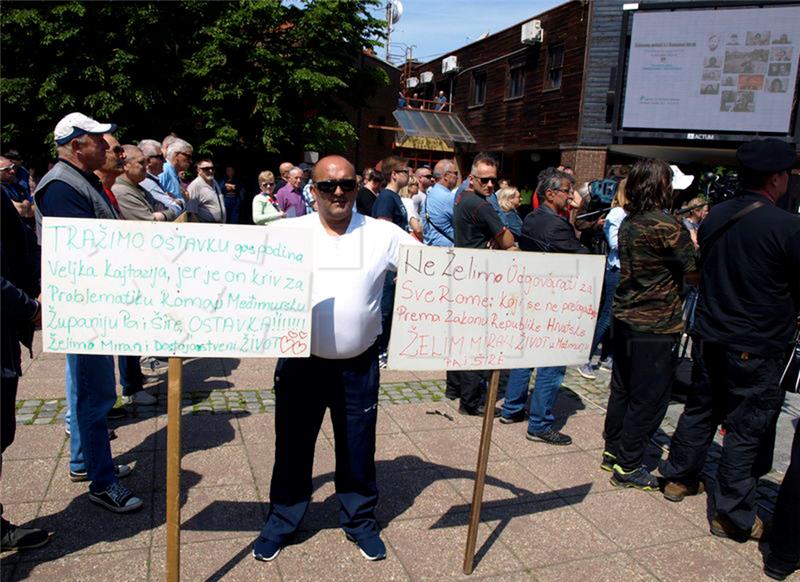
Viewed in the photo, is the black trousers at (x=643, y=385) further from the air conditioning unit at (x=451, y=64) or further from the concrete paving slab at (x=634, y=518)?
the air conditioning unit at (x=451, y=64)

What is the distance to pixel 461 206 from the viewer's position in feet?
15.5

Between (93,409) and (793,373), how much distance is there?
3738mm

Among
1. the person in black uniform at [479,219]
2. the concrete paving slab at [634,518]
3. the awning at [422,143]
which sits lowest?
the concrete paving slab at [634,518]

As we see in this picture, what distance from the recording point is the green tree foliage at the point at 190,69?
1558 cm

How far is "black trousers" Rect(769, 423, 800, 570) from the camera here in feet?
10.1

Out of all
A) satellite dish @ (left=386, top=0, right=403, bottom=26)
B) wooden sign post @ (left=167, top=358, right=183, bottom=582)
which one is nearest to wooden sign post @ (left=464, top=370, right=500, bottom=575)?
wooden sign post @ (left=167, top=358, right=183, bottom=582)

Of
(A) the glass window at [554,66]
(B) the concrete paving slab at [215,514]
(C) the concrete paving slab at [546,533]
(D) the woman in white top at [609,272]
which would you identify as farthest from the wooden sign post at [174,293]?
(A) the glass window at [554,66]

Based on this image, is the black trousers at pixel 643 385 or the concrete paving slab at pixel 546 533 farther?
the black trousers at pixel 643 385

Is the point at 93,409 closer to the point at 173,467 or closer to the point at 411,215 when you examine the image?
the point at 173,467

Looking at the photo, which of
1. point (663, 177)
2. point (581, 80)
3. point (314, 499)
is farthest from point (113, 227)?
point (581, 80)

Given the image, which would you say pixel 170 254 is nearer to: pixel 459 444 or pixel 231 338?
pixel 231 338

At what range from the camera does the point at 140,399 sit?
15.7ft

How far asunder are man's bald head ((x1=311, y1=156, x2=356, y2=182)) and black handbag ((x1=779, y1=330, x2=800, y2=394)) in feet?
8.53

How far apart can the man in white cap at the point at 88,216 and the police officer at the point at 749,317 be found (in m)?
3.23
